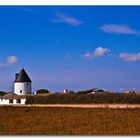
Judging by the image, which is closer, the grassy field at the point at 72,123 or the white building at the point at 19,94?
the grassy field at the point at 72,123

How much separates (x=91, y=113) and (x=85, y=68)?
2.60 metres

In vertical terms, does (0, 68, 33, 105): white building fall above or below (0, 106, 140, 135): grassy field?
above

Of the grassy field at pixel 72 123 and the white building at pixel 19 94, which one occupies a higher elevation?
the white building at pixel 19 94

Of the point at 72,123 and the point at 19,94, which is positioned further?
the point at 19,94

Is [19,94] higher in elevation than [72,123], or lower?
higher

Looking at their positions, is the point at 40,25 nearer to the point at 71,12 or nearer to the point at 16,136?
the point at 71,12

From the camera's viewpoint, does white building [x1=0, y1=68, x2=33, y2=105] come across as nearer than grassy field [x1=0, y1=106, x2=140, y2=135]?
No

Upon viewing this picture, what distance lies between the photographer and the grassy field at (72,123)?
7574 millimetres

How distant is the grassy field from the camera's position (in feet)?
24.8

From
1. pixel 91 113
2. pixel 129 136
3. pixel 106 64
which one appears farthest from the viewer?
pixel 91 113

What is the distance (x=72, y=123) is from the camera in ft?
28.1

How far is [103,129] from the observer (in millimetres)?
7805

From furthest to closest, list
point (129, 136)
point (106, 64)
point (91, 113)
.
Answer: point (91, 113) < point (106, 64) < point (129, 136)

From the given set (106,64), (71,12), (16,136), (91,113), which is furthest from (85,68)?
(91,113)
